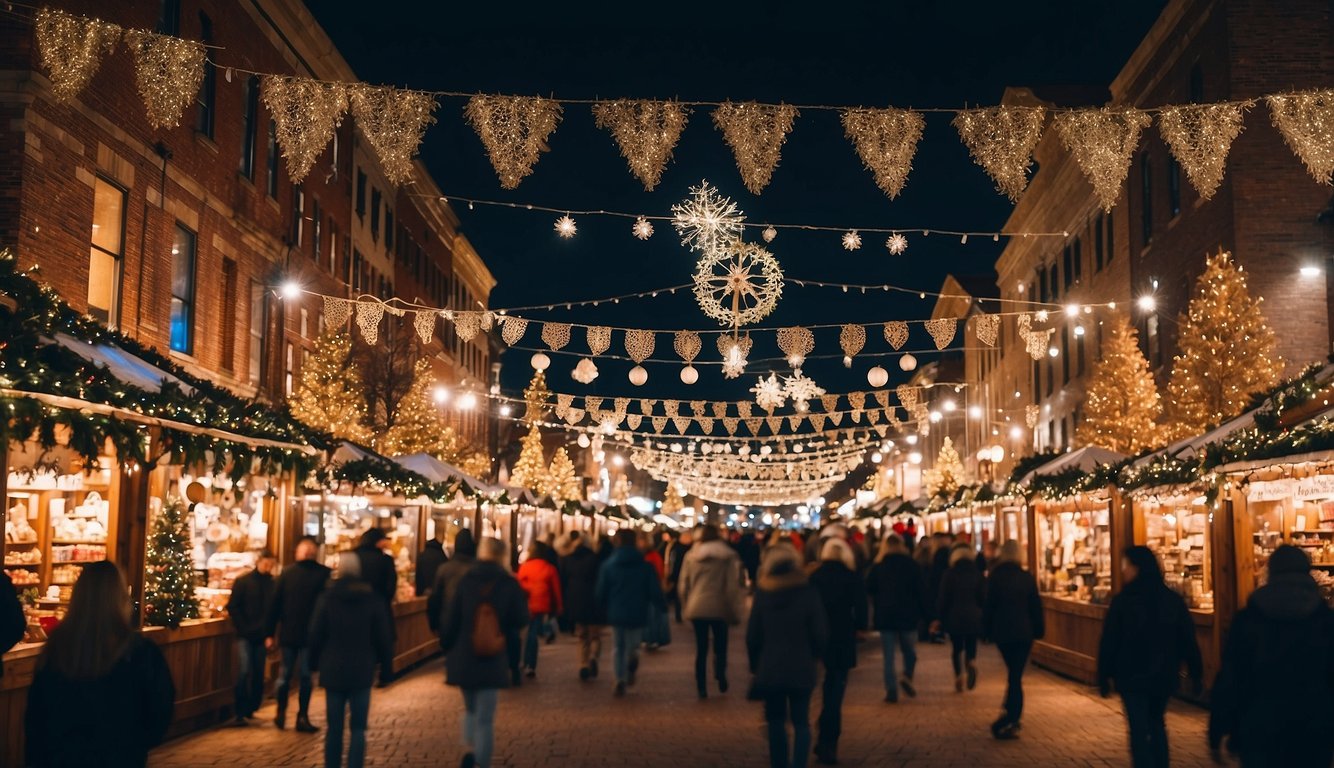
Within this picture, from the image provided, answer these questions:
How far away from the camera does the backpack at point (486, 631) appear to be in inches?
394

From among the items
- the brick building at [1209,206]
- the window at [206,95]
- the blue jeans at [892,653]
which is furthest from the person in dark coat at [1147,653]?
the window at [206,95]

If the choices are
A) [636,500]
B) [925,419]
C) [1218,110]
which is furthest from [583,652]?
[636,500]

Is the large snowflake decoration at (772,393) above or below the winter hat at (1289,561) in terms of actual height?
above

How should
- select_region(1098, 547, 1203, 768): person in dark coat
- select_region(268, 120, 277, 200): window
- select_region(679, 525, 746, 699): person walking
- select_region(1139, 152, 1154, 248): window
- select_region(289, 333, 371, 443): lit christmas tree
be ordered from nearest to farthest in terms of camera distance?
select_region(1098, 547, 1203, 768): person in dark coat, select_region(679, 525, 746, 699): person walking, select_region(289, 333, 371, 443): lit christmas tree, select_region(268, 120, 277, 200): window, select_region(1139, 152, 1154, 248): window

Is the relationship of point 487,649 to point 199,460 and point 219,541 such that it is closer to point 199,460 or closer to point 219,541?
point 199,460

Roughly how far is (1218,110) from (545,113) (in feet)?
25.8

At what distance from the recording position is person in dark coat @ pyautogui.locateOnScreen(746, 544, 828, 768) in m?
9.82

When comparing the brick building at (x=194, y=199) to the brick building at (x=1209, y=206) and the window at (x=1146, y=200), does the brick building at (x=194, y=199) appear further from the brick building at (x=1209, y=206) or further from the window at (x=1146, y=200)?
the window at (x=1146, y=200)

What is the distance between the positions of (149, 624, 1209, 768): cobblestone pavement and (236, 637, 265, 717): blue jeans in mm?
237

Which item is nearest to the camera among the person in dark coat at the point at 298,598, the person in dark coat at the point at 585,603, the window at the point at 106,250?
the person in dark coat at the point at 298,598

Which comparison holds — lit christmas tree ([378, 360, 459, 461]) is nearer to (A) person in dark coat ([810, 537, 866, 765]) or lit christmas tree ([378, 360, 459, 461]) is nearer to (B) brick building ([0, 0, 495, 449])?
(B) brick building ([0, 0, 495, 449])

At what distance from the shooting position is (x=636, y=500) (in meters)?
123

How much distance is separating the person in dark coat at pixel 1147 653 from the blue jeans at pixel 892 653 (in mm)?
6462

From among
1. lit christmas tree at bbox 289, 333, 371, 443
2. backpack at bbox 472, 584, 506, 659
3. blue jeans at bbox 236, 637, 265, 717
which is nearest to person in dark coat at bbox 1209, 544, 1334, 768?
backpack at bbox 472, 584, 506, 659
